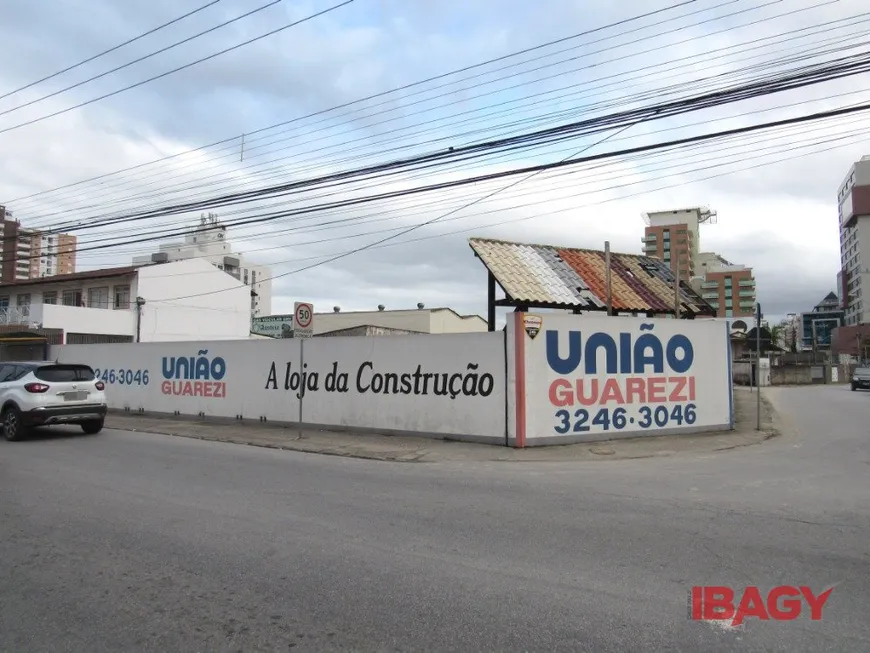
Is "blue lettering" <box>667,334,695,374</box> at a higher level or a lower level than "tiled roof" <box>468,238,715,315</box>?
lower

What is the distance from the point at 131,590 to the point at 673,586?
3.98 metres

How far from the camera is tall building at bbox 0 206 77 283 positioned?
28486 millimetres

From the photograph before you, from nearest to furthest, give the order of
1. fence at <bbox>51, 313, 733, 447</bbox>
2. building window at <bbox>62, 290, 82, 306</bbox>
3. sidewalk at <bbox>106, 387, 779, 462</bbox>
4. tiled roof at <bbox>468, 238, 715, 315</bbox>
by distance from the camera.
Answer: sidewalk at <bbox>106, 387, 779, 462</bbox> < fence at <bbox>51, 313, 733, 447</bbox> < tiled roof at <bbox>468, 238, 715, 315</bbox> < building window at <bbox>62, 290, 82, 306</bbox>

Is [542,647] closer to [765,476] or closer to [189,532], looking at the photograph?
[189,532]

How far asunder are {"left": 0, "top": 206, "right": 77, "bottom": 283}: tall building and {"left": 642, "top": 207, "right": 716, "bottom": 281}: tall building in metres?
63.6

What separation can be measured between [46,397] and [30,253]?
2970cm

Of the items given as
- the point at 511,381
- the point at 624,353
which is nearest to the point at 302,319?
the point at 511,381

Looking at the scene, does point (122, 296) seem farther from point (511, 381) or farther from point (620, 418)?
point (620, 418)

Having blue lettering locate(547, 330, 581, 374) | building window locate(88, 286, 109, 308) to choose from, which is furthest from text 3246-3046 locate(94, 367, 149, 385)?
building window locate(88, 286, 109, 308)

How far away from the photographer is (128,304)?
129ft

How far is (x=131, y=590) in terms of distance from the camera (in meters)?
4.36

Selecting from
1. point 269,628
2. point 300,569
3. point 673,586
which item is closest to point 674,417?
point 673,586

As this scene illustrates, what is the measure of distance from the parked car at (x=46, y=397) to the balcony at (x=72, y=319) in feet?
81.2

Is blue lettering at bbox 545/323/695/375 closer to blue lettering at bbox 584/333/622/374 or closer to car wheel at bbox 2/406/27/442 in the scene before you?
blue lettering at bbox 584/333/622/374
